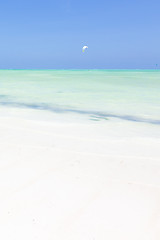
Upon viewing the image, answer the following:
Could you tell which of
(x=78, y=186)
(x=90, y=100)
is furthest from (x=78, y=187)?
(x=90, y=100)

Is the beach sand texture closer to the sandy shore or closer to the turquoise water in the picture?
the sandy shore

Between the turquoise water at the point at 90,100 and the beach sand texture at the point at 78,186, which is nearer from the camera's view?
the beach sand texture at the point at 78,186

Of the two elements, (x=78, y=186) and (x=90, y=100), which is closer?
(x=78, y=186)

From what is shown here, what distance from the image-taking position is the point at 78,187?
141 cm

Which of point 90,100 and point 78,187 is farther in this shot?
point 90,100

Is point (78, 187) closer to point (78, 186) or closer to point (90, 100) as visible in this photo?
point (78, 186)

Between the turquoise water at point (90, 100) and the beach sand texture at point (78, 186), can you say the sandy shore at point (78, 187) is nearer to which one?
the beach sand texture at point (78, 186)

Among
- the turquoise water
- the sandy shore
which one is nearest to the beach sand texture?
the sandy shore

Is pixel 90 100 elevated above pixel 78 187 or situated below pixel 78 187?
above

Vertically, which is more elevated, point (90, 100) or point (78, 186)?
point (90, 100)

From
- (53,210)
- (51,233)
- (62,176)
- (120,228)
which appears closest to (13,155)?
(62,176)

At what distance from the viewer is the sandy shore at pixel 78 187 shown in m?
1.06

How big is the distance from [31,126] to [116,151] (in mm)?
1214

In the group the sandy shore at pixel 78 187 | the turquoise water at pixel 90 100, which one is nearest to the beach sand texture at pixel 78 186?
the sandy shore at pixel 78 187
